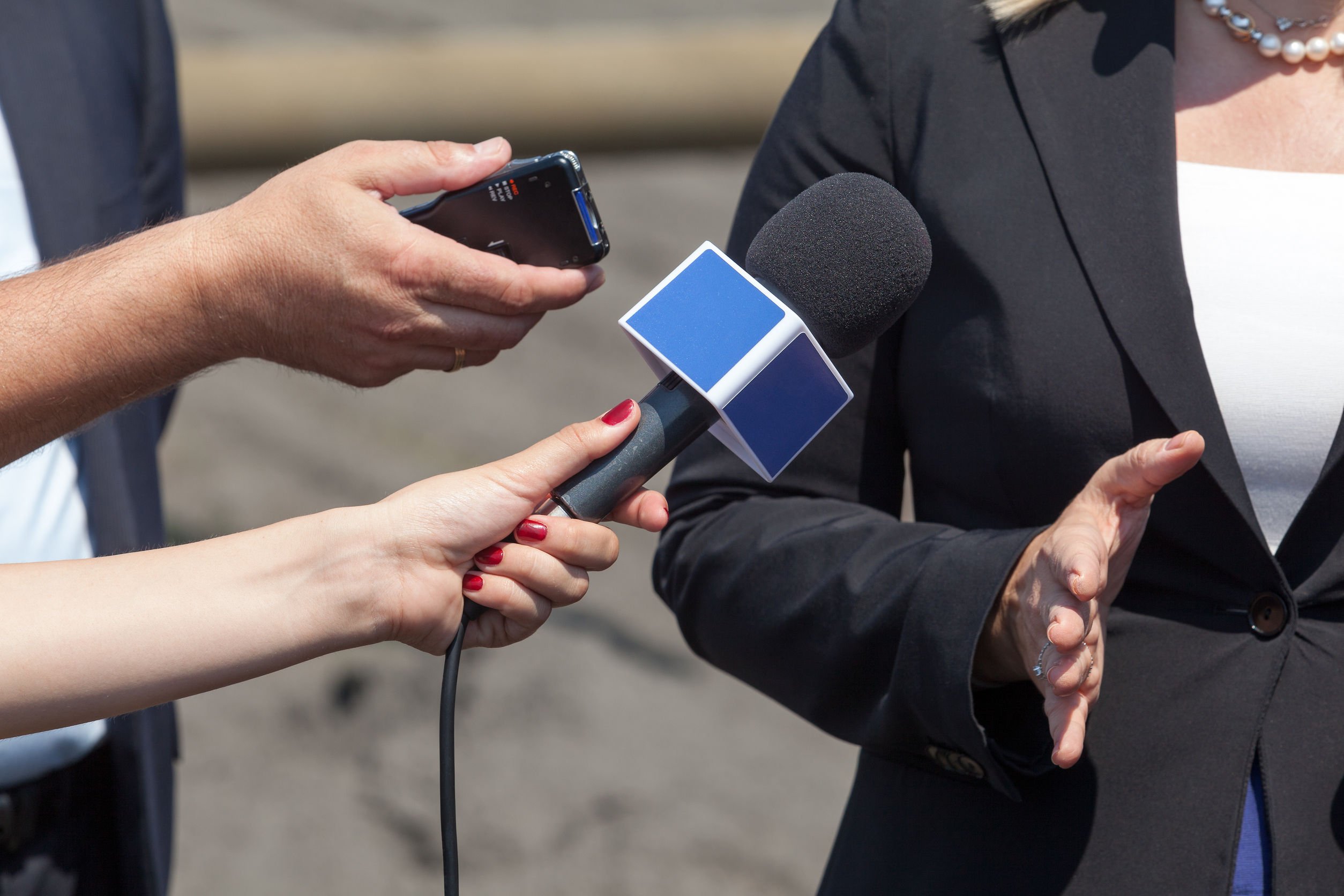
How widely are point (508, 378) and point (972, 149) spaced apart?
11.0 feet

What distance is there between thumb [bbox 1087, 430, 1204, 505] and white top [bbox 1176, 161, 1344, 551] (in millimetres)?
210

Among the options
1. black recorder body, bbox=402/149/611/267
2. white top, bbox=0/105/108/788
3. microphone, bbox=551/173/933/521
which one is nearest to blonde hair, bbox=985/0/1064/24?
microphone, bbox=551/173/933/521

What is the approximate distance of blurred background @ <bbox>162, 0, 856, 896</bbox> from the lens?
308cm

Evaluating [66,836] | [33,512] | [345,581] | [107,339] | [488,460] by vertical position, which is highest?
[107,339]

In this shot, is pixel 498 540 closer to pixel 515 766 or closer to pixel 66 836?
pixel 66 836

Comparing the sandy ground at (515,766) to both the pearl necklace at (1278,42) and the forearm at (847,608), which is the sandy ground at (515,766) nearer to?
the forearm at (847,608)

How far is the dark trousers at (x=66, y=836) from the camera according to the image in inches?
60.6

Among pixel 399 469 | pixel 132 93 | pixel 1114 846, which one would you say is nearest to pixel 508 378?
pixel 399 469

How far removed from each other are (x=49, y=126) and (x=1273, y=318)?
1.49 m

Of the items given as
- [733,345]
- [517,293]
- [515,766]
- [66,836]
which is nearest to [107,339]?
Answer: [517,293]

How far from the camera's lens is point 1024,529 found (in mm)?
1095

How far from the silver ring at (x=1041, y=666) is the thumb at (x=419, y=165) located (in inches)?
23.2

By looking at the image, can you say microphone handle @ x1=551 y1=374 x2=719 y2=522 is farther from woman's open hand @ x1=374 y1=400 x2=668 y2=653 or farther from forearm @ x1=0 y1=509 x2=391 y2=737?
forearm @ x1=0 y1=509 x2=391 y2=737

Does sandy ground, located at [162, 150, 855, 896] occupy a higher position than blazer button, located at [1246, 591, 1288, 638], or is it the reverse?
blazer button, located at [1246, 591, 1288, 638]
